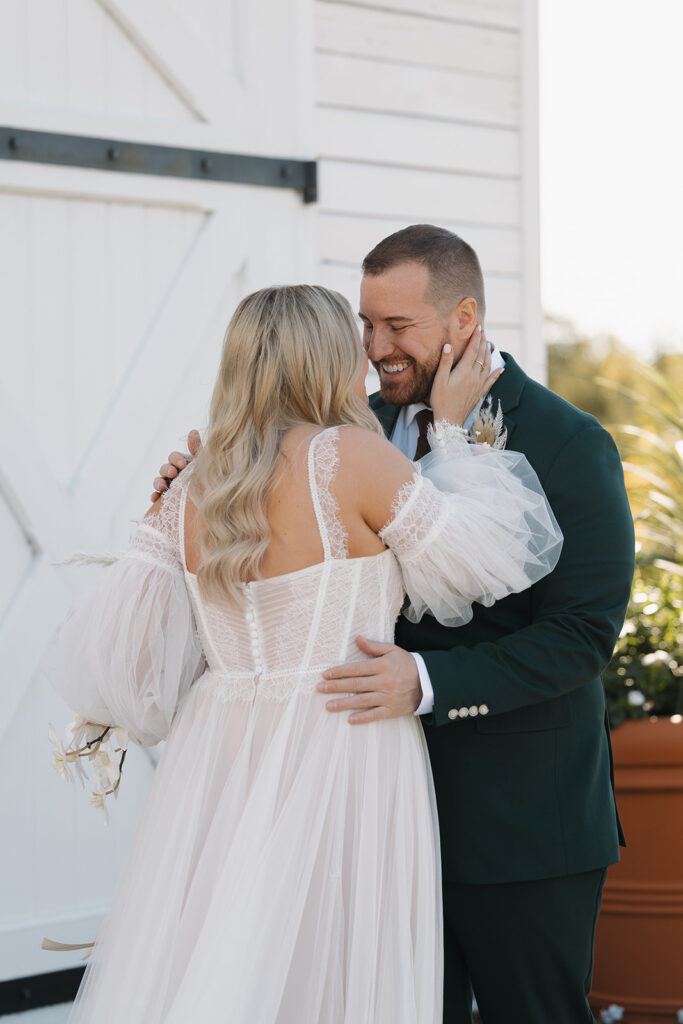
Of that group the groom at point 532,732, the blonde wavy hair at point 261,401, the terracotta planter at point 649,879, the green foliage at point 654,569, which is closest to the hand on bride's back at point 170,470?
the groom at point 532,732

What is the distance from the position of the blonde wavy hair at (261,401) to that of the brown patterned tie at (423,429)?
46cm

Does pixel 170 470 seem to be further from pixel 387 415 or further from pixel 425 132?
pixel 425 132

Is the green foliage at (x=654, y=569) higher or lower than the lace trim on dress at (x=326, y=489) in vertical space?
lower

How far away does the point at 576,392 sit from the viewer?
3077 centimetres

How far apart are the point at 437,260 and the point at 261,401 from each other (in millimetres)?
734

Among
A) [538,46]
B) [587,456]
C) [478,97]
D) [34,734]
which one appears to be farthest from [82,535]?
[538,46]

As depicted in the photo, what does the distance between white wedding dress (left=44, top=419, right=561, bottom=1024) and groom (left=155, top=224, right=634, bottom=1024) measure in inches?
3.6

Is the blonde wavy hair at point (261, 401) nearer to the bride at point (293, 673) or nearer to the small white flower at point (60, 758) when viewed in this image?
the bride at point (293, 673)

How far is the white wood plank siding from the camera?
395cm

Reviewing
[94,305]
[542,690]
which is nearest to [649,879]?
[542,690]

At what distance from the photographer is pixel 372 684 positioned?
2.29m

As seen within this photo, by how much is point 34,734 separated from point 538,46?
9.58 ft

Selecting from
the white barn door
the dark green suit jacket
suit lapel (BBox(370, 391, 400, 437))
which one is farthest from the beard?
the white barn door

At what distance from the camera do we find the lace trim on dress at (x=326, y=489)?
2215mm
